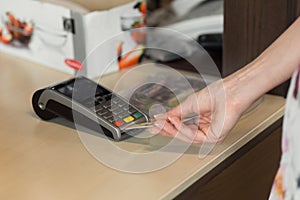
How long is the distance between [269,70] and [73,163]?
0.31m

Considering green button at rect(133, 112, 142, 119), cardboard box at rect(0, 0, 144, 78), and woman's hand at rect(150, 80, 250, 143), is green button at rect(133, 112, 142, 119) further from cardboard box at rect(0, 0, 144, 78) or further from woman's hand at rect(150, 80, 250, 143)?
cardboard box at rect(0, 0, 144, 78)

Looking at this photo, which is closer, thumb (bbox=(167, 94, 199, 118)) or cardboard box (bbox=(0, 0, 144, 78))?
thumb (bbox=(167, 94, 199, 118))

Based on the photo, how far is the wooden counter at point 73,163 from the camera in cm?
82

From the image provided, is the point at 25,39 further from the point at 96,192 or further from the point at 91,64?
the point at 96,192

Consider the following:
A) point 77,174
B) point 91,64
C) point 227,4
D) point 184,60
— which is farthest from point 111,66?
point 77,174

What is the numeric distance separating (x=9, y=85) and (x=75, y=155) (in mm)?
326

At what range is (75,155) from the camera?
92 centimetres

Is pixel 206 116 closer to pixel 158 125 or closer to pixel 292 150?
pixel 158 125

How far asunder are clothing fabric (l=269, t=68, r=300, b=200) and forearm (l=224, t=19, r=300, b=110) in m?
0.18

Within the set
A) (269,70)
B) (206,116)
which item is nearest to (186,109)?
(206,116)

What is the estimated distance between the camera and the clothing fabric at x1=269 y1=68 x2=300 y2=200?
2.20 feet

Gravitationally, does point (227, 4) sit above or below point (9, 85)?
above

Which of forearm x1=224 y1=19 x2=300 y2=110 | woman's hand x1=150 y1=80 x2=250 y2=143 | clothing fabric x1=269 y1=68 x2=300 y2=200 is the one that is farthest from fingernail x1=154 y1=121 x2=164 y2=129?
clothing fabric x1=269 y1=68 x2=300 y2=200

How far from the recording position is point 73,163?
89 cm
